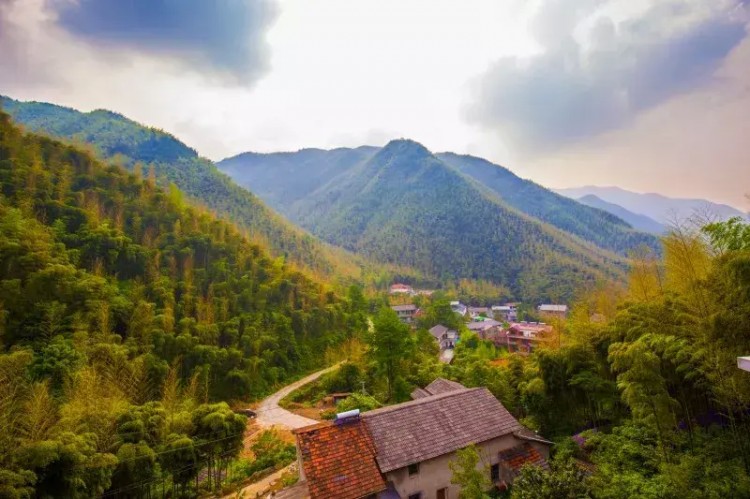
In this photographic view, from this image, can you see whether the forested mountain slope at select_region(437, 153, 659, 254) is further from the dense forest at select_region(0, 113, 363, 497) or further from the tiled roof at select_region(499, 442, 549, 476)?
the tiled roof at select_region(499, 442, 549, 476)

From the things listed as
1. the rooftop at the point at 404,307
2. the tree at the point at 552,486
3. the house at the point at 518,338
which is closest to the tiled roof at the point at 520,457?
the tree at the point at 552,486

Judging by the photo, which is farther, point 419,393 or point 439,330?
point 439,330

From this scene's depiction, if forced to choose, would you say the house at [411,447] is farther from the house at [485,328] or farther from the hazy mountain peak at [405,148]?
the hazy mountain peak at [405,148]

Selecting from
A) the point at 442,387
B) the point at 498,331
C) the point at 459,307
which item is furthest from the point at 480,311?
the point at 442,387

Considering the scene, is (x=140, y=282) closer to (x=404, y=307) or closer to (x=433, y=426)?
(x=433, y=426)

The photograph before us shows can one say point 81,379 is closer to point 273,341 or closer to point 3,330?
point 3,330

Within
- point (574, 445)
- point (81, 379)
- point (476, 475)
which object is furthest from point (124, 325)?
point (574, 445)

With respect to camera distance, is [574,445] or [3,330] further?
[3,330]
